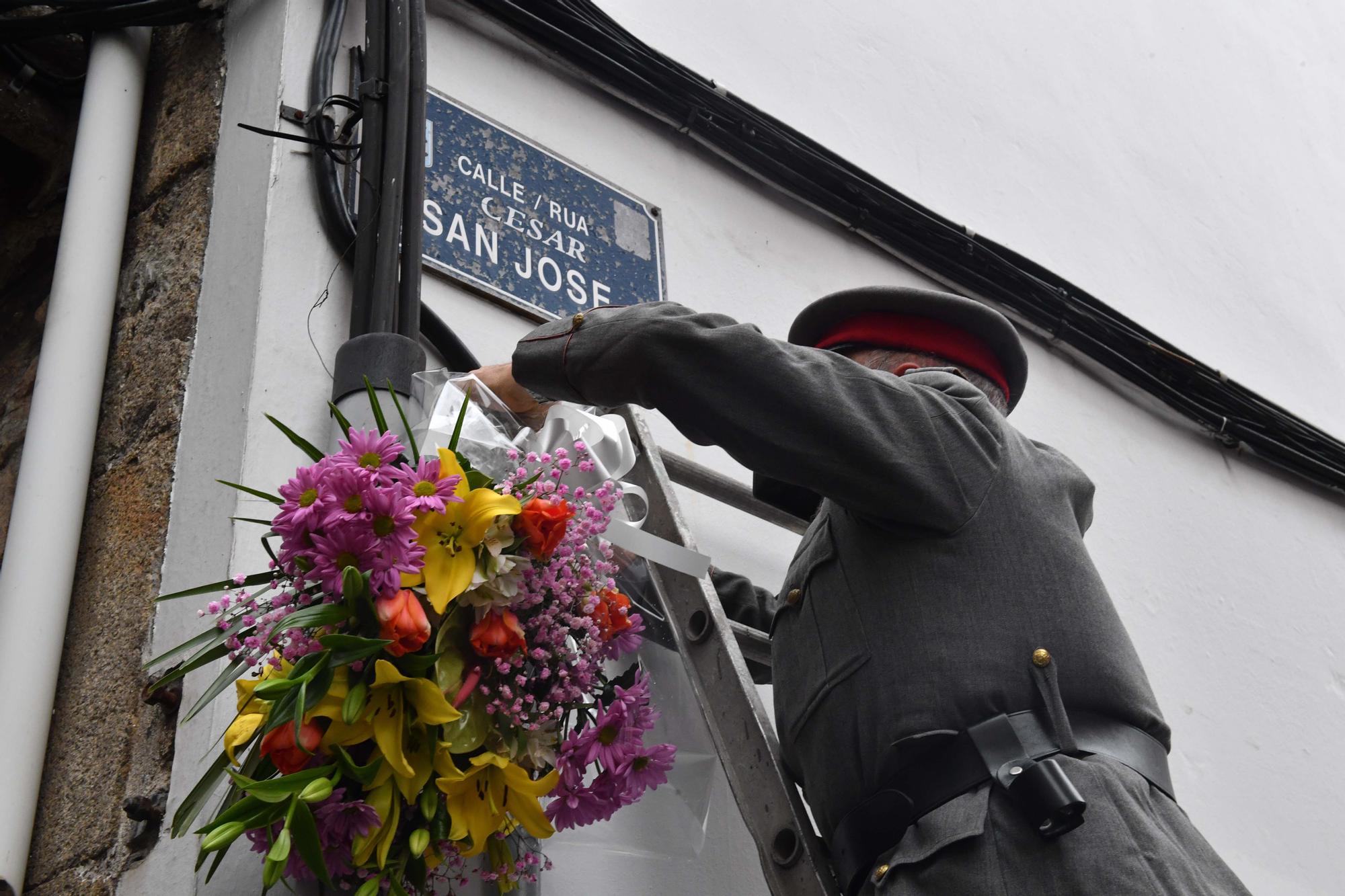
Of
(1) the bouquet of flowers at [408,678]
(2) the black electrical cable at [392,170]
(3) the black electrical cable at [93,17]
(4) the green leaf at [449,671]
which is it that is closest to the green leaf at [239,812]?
(1) the bouquet of flowers at [408,678]

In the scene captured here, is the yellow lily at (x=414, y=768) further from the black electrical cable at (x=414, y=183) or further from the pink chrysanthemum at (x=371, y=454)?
the black electrical cable at (x=414, y=183)

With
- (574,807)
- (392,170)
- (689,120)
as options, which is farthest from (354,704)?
(689,120)

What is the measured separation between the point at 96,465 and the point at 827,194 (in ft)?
5.80

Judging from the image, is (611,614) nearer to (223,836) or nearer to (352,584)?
(352,584)

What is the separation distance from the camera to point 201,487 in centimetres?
204

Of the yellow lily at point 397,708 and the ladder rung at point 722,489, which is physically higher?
the ladder rung at point 722,489

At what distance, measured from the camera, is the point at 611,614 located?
1792 millimetres

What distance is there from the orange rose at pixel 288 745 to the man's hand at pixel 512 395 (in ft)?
1.98

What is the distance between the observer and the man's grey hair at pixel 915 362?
2252 millimetres

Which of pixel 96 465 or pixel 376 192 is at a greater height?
pixel 376 192

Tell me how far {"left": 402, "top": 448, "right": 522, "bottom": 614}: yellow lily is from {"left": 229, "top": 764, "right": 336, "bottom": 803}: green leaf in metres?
0.21

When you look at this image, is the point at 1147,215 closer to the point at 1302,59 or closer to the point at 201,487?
the point at 1302,59

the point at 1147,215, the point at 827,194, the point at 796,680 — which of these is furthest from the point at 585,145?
the point at 1147,215

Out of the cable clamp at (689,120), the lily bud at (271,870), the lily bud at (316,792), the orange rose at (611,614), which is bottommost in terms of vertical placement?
the lily bud at (271,870)
